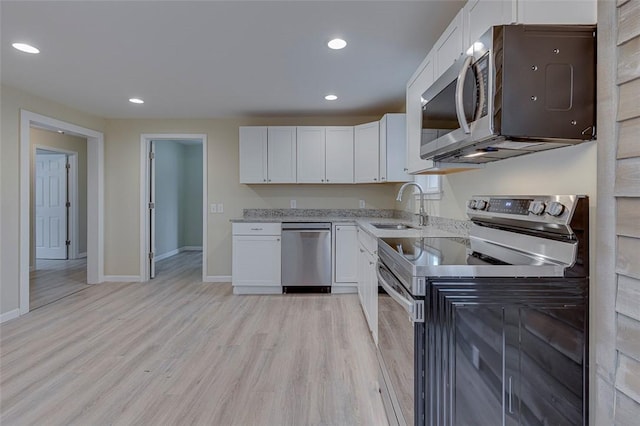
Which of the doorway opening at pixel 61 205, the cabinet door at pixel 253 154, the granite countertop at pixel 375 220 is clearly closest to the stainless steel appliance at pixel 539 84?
the granite countertop at pixel 375 220

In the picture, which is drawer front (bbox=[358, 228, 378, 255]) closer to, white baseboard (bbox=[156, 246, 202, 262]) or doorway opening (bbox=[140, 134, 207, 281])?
doorway opening (bbox=[140, 134, 207, 281])

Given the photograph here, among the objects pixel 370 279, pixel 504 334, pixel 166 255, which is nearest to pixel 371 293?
pixel 370 279

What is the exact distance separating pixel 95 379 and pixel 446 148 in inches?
99.8

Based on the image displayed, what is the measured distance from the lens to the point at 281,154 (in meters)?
4.36

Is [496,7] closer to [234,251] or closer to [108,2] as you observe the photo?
[108,2]

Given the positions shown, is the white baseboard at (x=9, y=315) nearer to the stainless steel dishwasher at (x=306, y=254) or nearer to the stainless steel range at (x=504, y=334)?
the stainless steel dishwasher at (x=306, y=254)

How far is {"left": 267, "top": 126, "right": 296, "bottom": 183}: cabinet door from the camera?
4340mm

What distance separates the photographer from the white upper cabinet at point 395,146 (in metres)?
3.76

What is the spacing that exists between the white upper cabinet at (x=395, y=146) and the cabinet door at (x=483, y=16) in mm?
2177

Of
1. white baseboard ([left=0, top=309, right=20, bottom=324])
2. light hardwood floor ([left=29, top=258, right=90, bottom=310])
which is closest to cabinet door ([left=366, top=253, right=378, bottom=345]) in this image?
white baseboard ([left=0, top=309, right=20, bottom=324])

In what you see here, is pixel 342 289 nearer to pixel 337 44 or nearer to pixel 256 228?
pixel 256 228

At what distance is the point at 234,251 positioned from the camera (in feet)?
13.4

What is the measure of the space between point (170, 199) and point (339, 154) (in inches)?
167

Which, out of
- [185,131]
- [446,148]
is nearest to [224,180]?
[185,131]
